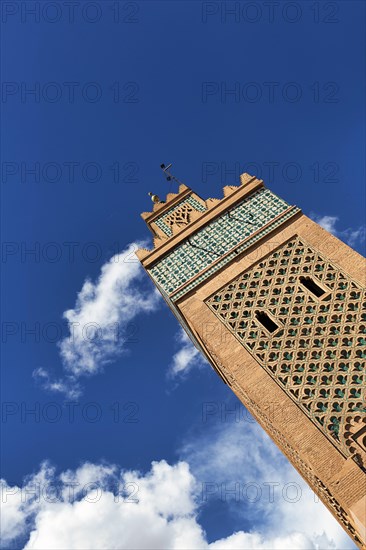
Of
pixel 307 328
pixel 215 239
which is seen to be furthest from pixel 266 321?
pixel 215 239

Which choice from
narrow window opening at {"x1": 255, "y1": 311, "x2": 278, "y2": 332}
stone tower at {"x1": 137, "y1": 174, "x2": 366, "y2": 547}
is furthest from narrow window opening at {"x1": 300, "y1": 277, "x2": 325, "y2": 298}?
narrow window opening at {"x1": 255, "y1": 311, "x2": 278, "y2": 332}

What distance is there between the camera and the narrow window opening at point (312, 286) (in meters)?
8.20

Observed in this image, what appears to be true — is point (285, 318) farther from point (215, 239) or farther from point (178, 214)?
point (178, 214)

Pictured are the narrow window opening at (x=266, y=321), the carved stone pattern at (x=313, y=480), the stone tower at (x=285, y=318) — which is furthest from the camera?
the narrow window opening at (x=266, y=321)

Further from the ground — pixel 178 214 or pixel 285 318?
pixel 178 214

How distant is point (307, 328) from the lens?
770 centimetres

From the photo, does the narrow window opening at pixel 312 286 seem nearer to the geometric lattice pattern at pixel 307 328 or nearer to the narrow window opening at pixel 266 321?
the geometric lattice pattern at pixel 307 328

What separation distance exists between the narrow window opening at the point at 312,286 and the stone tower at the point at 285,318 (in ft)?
0.06

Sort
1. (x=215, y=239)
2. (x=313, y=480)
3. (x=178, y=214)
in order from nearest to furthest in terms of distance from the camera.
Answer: (x=313, y=480), (x=215, y=239), (x=178, y=214)

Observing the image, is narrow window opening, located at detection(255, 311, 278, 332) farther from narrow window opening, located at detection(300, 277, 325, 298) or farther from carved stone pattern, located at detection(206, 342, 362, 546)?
carved stone pattern, located at detection(206, 342, 362, 546)

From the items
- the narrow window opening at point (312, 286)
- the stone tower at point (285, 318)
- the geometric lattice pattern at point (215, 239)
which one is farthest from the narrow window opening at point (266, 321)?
the geometric lattice pattern at point (215, 239)

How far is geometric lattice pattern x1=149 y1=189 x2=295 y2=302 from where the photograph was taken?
951cm

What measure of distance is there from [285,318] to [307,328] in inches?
16.5

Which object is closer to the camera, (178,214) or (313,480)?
(313,480)
